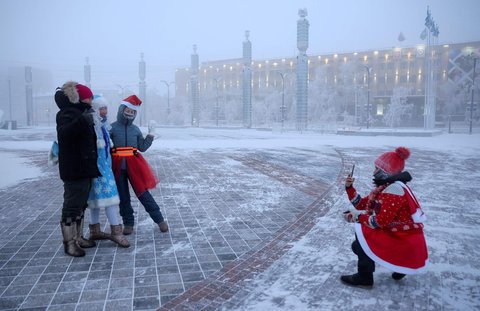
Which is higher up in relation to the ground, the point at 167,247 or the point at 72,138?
the point at 72,138

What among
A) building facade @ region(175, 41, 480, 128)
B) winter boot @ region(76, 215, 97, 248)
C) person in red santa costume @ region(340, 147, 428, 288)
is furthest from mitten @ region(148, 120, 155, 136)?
building facade @ region(175, 41, 480, 128)

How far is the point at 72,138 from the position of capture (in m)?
4.08

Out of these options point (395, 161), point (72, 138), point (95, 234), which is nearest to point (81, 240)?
point (95, 234)

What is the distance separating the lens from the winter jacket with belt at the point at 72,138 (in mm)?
4062

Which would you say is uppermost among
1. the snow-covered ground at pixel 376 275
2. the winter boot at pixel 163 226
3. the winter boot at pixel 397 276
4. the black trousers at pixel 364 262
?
the black trousers at pixel 364 262

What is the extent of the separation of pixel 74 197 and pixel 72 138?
0.68 m

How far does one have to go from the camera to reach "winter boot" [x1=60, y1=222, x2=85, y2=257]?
4.36 metres

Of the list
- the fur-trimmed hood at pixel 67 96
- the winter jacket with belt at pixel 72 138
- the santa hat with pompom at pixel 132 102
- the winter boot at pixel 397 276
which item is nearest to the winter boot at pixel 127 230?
the winter jacket with belt at pixel 72 138

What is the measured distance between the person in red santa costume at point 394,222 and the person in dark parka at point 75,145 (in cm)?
294

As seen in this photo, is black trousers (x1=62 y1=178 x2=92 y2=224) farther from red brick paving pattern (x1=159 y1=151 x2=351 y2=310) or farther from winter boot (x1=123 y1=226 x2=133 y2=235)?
red brick paving pattern (x1=159 y1=151 x2=351 y2=310)

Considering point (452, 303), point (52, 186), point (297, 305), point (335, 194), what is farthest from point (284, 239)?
point (52, 186)

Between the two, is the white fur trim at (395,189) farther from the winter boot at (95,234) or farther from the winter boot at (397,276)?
the winter boot at (95,234)

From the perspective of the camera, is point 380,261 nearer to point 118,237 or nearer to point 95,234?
point 118,237

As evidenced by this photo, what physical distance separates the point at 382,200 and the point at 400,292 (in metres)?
0.95
